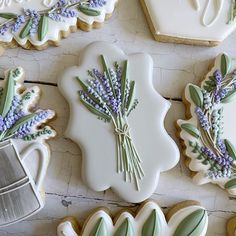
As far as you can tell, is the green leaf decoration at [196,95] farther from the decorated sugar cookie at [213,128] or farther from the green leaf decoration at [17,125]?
the green leaf decoration at [17,125]

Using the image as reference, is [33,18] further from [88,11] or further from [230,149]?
[230,149]

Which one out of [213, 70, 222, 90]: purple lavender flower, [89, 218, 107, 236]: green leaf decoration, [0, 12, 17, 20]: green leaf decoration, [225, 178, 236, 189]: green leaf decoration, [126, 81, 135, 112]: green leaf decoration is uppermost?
[0, 12, 17, 20]: green leaf decoration

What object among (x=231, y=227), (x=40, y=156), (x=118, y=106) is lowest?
(x=231, y=227)

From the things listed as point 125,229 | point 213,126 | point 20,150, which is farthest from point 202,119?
point 20,150

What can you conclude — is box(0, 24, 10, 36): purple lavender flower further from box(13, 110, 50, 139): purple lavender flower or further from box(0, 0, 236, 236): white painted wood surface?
box(13, 110, 50, 139): purple lavender flower

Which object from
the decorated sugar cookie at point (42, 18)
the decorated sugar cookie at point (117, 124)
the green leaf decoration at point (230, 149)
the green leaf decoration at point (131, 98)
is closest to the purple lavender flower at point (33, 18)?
the decorated sugar cookie at point (42, 18)

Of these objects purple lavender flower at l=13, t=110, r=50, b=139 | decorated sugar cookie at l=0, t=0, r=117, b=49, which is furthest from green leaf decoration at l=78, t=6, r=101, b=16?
purple lavender flower at l=13, t=110, r=50, b=139

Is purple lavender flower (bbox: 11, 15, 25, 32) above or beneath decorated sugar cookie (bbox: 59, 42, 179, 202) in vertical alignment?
above
